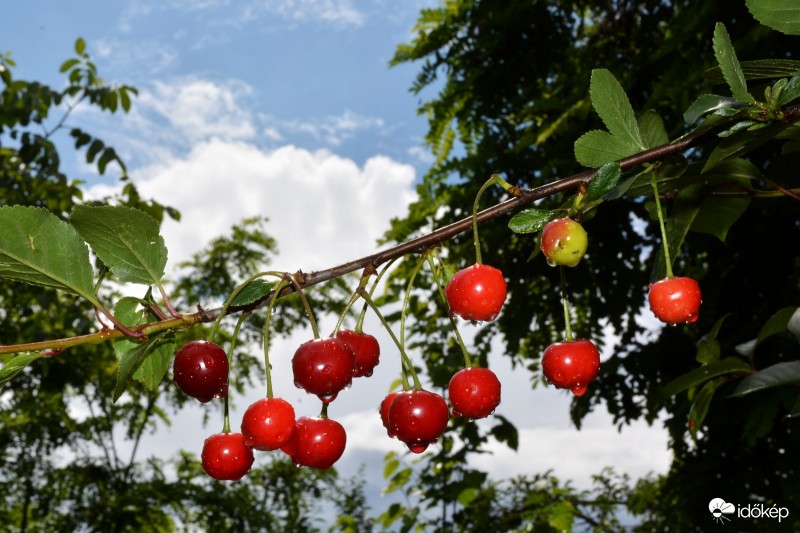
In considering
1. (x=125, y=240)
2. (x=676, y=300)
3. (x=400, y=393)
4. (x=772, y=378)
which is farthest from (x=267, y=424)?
(x=772, y=378)

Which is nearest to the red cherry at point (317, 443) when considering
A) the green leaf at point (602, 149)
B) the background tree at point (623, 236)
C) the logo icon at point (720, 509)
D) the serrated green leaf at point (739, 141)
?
the green leaf at point (602, 149)

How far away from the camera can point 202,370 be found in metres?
0.83

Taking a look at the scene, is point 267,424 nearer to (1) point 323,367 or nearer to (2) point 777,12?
(1) point 323,367

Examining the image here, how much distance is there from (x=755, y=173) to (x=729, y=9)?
2.12 meters

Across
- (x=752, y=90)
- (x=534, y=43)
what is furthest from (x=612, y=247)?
(x=752, y=90)

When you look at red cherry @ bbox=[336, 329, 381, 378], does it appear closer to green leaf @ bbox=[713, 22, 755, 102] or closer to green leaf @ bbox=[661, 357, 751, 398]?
green leaf @ bbox=[713, 22, 755, 102]

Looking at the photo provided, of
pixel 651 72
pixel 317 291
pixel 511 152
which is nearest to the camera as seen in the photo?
pixel 651 72

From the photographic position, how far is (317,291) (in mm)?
9203

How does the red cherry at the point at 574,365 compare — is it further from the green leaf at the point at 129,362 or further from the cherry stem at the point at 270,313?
the green leaf at the point at 129,362

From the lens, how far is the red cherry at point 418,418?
33.8 inches

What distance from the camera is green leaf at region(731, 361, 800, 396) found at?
4.41 feet

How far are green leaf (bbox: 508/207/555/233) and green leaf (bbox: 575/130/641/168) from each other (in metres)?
0.08

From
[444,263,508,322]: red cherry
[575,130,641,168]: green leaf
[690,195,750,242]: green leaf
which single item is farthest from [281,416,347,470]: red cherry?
[690,195,750,242]: green leaf

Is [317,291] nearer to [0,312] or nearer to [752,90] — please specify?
[0,312]
